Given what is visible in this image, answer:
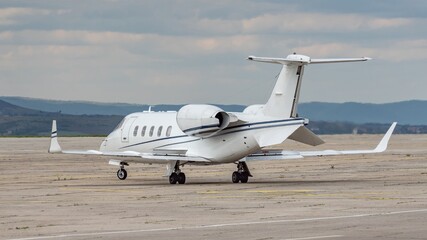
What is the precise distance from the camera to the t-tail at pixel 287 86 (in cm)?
5100

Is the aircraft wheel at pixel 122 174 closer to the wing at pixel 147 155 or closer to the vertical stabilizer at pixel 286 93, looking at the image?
the wing at pixel 147 155

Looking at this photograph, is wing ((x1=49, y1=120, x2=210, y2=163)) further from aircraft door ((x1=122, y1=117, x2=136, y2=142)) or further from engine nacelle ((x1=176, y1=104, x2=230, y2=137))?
aircraft door ((x1=122, y1=117, x2=136, y2=142))

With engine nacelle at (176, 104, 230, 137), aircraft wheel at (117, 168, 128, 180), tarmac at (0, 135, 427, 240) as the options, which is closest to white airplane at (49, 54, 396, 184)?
engine nacelle at (176, 104, 230, 137)

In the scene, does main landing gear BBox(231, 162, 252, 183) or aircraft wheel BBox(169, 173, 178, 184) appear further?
main landing gear BBox(231, 162, 252, 183)

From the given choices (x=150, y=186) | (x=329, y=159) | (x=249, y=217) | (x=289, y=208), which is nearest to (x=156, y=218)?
(x=249, y=217)

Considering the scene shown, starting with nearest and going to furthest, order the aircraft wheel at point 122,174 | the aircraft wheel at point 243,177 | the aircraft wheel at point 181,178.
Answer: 1. the aircraft wheel at point 181,178
2. the aircraft wheel at point 243,177
3. the aircraft wheel at point 122,174

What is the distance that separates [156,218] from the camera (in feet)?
113

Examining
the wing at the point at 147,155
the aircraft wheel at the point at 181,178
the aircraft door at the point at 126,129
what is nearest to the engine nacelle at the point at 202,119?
the wing at the point at 147,155

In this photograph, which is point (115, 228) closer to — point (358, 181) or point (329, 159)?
point (358, 181)

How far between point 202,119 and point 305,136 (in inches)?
177

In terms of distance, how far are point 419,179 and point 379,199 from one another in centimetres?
1369

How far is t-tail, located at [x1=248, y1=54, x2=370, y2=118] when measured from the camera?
5100 centimetres

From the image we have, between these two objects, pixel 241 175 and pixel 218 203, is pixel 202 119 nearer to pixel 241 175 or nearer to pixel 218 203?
pixel 241 175

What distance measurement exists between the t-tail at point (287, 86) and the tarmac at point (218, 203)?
123 inches
